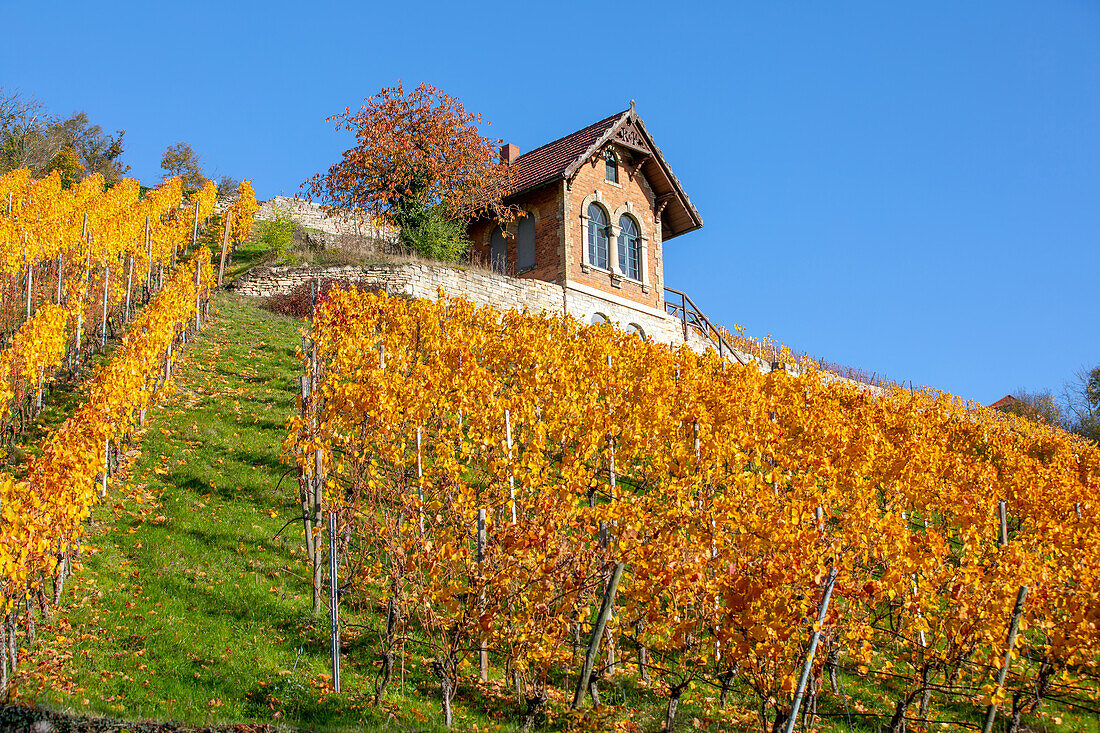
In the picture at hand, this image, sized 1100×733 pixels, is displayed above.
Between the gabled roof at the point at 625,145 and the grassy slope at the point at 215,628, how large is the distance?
14.7 metres

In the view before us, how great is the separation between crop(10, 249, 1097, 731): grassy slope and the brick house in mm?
13522

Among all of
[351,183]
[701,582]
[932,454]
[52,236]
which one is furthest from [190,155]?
[701,582]

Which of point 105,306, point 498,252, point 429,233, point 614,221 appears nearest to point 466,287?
point 429,233

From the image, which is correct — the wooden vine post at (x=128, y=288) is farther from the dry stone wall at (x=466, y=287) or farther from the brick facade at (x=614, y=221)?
the brick facade at (x=614, y=221)

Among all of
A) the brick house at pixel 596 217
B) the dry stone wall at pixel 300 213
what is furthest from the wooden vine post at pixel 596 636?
the dry stone wall at pixel 300 213

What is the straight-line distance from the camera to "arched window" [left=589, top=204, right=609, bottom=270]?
2695 centimetres

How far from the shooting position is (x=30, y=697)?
7703 millimetres

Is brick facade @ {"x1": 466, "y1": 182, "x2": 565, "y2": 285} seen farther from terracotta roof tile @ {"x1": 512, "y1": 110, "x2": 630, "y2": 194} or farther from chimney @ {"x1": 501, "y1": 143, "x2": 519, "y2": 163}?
chimney @ {"x1": 501, "y1": 143, "x2": 519, "y2": 163}

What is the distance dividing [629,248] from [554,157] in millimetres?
3755

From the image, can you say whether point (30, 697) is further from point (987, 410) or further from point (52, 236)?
point (987, 410)

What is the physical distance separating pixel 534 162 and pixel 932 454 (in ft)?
57.9

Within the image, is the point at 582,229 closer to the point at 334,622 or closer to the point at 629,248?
the point at 629,248

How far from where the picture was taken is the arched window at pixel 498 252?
91.2 feet

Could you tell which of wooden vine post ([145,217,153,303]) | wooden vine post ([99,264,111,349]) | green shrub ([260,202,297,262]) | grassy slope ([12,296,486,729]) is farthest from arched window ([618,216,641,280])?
wooden vine post ([99,264,111,349])
